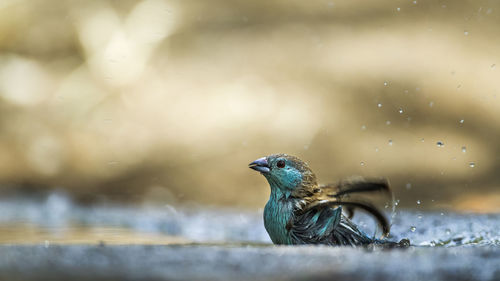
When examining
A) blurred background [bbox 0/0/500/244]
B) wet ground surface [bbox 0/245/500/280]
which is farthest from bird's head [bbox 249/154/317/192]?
blurred background [bbox 0/0/500/244]

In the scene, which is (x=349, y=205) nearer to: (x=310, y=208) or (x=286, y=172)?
(x=310, y=208)

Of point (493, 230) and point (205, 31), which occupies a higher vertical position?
point (205, 31)

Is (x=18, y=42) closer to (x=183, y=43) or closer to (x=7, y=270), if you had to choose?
(x=183, y=43)

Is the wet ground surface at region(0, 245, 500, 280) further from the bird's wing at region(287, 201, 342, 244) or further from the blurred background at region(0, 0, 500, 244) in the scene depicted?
the blurred background at region(0, 0, 500, 244)

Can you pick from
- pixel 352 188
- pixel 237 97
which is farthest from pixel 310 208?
pixel 237 97

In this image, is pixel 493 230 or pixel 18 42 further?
pixel 18 42

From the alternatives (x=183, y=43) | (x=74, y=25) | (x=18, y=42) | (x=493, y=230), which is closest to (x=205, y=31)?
(x=183, y=43)

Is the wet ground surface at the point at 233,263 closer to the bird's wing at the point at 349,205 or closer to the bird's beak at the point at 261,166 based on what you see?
the bird's wing at the point at 349,205
